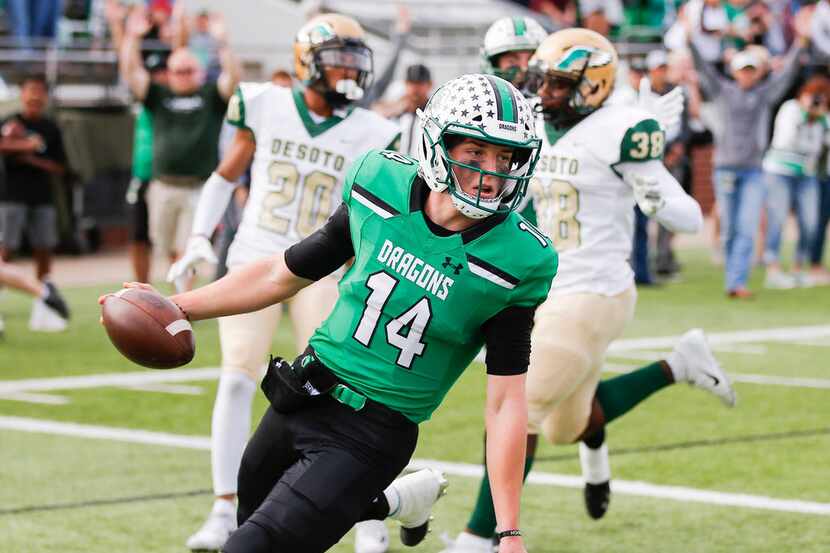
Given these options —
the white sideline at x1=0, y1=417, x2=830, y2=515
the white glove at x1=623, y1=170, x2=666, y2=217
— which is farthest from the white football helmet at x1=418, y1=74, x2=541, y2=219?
the white sideline at x1=0, y1=417, x2=830, y2=515

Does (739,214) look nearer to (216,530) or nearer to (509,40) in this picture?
(509,40)

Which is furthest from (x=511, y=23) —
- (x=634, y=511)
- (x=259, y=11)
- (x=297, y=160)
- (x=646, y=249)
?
(x=259, y=11)

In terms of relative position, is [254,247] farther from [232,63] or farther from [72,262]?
[72,262]

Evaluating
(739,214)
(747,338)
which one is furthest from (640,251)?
(747,338)

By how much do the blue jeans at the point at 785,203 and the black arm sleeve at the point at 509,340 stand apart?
1071cm

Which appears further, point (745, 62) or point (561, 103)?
point (745, 62)

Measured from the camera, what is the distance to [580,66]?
19.1ft

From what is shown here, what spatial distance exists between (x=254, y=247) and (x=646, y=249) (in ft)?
27.8

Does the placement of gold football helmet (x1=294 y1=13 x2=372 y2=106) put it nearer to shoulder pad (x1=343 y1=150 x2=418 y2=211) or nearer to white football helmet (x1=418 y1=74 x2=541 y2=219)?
shoulder pad (x1=343 y1=150 x2=418 y2=211)

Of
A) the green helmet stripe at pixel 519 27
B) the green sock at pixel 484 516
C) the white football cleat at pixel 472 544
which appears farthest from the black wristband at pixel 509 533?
the green helmet stripe at pixel 519 27

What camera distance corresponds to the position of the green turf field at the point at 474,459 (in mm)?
5875

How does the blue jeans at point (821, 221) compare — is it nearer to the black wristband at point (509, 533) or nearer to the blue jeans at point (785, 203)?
the blue jeans at point (785, 203)

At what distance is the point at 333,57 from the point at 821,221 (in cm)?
970

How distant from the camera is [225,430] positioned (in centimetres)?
575
